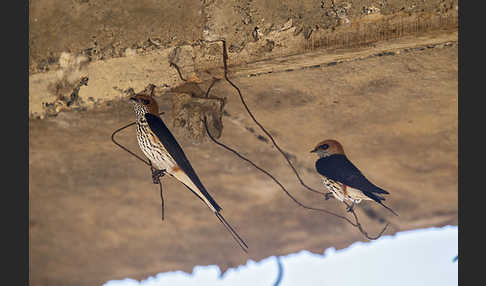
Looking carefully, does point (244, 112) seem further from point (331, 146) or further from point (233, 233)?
point (233, 233)

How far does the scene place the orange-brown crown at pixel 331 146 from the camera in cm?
163

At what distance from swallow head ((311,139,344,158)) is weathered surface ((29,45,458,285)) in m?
0.03

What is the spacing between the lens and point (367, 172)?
1.69 m

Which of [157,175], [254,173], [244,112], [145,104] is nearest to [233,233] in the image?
[254,173]

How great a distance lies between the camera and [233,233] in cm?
192

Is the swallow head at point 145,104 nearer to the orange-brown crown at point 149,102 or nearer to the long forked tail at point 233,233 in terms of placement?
→ the orange-brown crown at point 149,102

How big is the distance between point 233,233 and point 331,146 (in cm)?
53

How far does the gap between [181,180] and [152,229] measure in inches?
20.1

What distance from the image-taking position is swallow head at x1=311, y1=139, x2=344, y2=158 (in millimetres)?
1625

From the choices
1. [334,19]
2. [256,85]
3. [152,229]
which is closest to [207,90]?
[256,85]

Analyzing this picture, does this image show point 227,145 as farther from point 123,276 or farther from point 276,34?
point 123,276

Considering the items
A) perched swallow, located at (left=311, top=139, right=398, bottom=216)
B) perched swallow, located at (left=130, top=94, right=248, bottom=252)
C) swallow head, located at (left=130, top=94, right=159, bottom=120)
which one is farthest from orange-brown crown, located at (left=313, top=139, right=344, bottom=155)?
swallow head, located at (left=130, top=94, right=159, bottom=120)

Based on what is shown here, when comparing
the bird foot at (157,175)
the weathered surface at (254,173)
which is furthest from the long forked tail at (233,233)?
the bird foot at (157,175)

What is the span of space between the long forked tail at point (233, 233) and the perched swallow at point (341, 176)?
0.45 m
